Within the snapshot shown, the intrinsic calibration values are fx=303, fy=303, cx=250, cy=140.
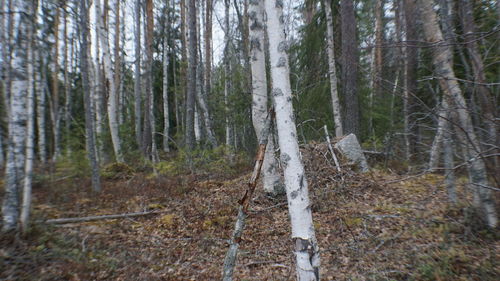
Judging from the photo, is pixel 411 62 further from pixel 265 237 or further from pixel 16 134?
pixel 16 134

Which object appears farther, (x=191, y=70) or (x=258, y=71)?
(x=191, y=70)

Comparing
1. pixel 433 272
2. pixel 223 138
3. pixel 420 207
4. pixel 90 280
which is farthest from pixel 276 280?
pixel 223 138

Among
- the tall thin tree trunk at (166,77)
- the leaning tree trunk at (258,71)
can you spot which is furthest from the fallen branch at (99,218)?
the tall thin tree trunk at (166,77)

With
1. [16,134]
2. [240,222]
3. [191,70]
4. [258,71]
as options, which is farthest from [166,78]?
[240,222]

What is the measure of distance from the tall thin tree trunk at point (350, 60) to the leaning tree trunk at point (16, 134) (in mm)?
7888

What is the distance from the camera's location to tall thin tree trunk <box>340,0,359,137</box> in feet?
30.0

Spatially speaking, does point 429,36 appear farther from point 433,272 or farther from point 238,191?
point 238,191

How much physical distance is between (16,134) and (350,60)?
8.32 metres

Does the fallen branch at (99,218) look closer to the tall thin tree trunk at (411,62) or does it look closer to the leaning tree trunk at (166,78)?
the tall thin tree trunk at (411,62)

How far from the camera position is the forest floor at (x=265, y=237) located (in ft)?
13.4

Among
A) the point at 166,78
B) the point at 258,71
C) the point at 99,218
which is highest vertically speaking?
the point at 166,78

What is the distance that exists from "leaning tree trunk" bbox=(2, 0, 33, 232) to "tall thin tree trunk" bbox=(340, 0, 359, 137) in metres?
7.89

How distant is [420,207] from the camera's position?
5543 millimetres

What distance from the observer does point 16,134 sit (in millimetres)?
4898
